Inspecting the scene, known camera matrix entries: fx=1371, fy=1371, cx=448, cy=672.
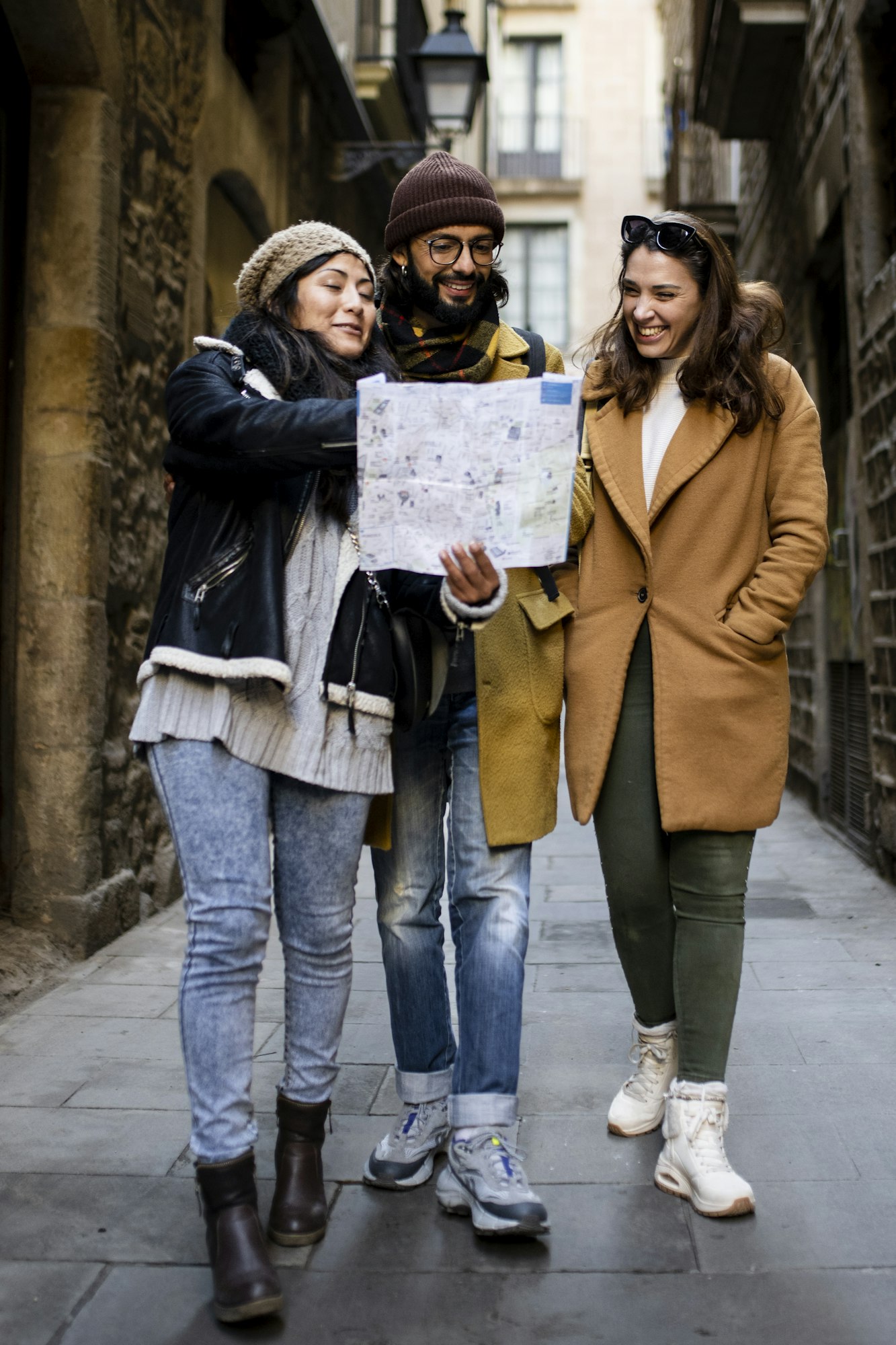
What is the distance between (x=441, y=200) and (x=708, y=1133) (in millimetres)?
1938

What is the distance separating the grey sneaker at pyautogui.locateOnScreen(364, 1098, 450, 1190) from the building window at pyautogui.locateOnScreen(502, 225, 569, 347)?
22.6m

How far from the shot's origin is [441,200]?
2.73 meters

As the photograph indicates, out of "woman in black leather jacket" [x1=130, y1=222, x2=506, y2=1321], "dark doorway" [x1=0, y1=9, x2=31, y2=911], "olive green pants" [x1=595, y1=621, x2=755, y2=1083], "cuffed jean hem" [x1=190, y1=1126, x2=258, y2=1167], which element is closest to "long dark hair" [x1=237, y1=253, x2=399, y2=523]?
"woman in black leather jacket" [x1=130, y1=222, x2=506, y2=1321]

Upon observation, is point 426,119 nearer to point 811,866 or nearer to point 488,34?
point 811,866

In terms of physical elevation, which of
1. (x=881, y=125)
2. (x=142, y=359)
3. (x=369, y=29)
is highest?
(x=369, y=29)

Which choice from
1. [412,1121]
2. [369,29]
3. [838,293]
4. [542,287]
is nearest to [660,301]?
[412,1121]

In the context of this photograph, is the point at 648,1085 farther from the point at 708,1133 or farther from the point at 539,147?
the point at 539,147

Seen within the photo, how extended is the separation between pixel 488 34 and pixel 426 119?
14.1 m

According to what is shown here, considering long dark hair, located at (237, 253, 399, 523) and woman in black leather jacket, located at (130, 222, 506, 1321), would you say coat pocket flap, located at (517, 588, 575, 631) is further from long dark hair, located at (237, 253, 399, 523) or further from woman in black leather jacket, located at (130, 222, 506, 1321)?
long dark hair, located at (237, 253, 399, 523)

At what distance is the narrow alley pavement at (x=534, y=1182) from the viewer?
2250 mm

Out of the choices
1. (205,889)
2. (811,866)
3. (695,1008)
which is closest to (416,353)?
(205,889)

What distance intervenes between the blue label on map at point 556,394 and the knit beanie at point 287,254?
1.91ft

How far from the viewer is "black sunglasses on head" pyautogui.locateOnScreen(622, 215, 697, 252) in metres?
2.80

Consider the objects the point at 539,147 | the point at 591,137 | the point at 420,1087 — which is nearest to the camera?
the point at 420,1087
